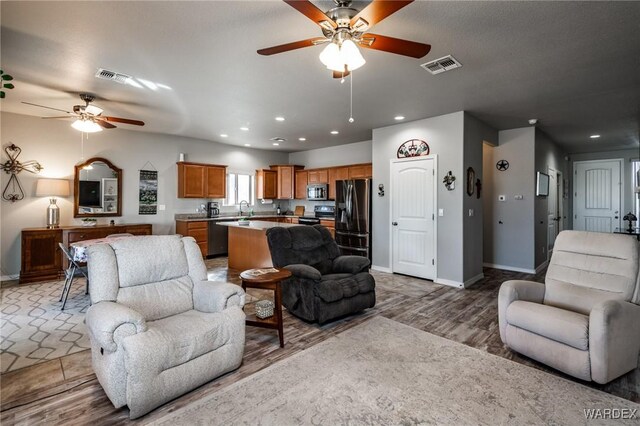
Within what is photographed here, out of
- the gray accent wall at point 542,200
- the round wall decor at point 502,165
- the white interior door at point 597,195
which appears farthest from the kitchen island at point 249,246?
the white interior door at point 597,195

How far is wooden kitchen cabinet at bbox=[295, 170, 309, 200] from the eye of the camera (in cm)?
823

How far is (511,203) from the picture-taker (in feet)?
19.3

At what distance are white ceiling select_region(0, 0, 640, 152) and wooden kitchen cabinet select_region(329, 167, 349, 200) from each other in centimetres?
201

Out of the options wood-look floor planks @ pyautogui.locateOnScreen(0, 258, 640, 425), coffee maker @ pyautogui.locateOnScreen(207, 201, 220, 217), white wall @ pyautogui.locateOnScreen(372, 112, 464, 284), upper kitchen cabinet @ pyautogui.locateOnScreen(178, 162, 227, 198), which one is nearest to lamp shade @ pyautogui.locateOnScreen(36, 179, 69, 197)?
upper kitchen cabinet @ pyautogui.locateOnScreen(178, 162, 227, 198)

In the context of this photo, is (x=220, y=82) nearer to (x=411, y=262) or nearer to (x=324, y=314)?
(x=324, y=314)

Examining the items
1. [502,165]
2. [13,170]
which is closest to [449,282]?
[502,165]

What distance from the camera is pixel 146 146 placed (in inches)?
250

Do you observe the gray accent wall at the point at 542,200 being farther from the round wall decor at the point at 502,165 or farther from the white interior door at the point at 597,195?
the white interior door at the point at 597,195

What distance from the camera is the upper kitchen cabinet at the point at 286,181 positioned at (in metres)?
8.40

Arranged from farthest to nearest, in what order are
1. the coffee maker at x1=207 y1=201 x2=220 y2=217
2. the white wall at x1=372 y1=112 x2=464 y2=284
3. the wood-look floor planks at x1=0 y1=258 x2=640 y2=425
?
the coffee maker at x1=207 y1=201 x2=220 y2=217 < the white wall at x1=372 y1=112 x2=464 y2=284 < the wood-look floor planks at x1=0 y1=258 x2=640 y2=425

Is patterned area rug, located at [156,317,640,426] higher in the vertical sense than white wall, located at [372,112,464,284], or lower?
lower

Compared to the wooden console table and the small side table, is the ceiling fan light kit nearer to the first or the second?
the wooden console table

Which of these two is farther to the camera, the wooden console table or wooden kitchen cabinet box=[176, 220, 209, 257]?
wooden kitchen cabinet box=[176, 220, 209, 257]

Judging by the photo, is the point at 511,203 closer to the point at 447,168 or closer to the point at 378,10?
the point at 447,168
